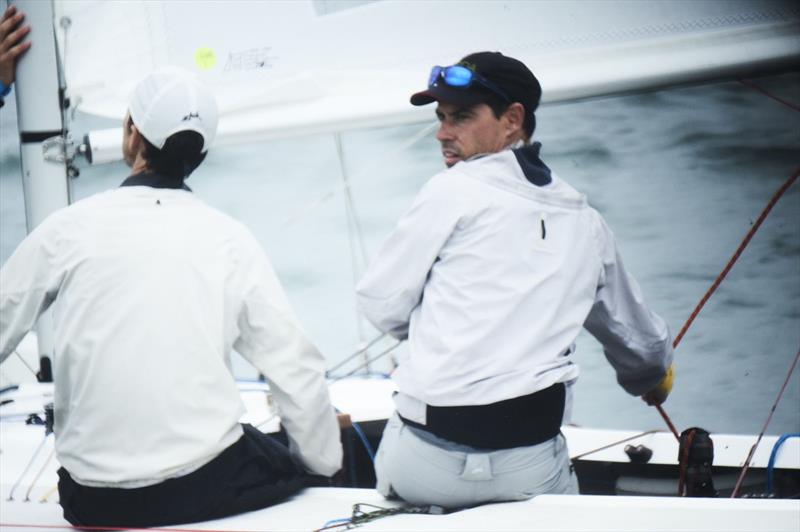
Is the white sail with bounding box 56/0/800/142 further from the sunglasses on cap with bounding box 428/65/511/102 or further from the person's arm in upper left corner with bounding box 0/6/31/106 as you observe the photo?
the sunglasses on cap with bounding box 428/65/511/102

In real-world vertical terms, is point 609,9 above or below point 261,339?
above

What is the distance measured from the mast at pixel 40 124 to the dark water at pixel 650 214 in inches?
81.3

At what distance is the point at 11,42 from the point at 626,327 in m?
1.94

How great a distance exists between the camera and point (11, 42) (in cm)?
304

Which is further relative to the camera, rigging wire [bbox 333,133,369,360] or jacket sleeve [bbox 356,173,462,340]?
rigging wire [bbox 333,133,369,360]

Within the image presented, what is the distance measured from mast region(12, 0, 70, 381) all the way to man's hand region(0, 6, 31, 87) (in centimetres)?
2

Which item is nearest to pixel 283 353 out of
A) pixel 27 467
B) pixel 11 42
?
pixel 27 467

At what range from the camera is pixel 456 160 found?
6.28 feet

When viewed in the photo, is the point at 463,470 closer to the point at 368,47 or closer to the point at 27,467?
the point at 27,467

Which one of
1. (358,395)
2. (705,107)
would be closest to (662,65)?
(358,395)

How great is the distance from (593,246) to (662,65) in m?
1.26

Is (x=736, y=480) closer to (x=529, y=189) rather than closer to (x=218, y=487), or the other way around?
(x=529, y=189)

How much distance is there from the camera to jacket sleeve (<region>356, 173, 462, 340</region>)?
1.80m

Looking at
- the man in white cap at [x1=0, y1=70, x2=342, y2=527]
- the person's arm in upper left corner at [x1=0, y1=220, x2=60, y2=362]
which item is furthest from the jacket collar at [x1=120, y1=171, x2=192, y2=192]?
the person's arm in upper left corner at [x1=0, y1=220, x2=60, y2=362]
